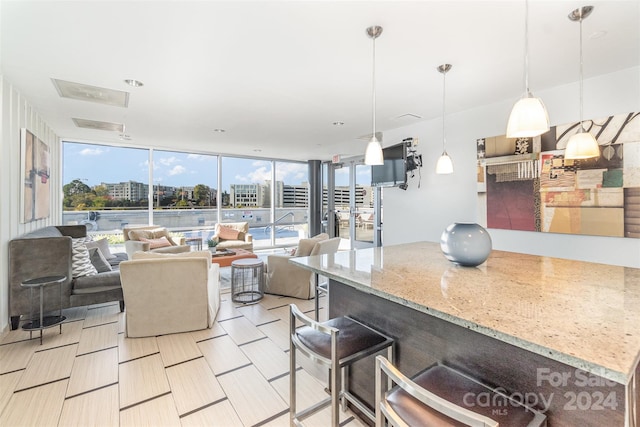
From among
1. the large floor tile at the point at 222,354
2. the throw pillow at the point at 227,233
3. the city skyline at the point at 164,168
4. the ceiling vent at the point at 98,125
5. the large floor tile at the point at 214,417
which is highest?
the ceiling vent at the point at 98,125

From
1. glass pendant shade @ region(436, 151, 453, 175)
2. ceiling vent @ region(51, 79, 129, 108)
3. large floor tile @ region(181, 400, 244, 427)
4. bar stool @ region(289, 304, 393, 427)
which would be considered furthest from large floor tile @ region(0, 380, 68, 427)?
glass pendant shade @ region(436, 151, 453, 175)

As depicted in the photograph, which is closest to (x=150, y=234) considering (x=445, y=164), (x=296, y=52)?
(x=296, y=52)

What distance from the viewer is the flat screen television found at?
464cm

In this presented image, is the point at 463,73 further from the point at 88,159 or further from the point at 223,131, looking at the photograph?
the point at 88,159

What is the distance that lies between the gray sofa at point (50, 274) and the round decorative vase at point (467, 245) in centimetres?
347

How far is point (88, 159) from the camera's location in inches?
238

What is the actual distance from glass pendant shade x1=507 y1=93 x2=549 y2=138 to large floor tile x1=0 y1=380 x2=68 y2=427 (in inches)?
A: 124

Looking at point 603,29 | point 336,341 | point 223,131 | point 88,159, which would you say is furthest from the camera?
point 88,159

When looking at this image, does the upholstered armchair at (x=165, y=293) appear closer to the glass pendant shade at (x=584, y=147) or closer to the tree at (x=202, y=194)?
the glass pendant shade at (x=584, y=147)

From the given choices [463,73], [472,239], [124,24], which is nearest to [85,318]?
[124,24]

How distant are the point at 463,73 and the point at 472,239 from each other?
1929 mm

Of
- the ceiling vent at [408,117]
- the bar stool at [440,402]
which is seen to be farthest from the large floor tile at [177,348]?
the ceiling vent at [408,117]

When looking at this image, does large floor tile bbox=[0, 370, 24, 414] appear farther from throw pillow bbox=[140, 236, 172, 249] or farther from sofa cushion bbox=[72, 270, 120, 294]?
throw pillow bbox=[140, 236, 172, 249]

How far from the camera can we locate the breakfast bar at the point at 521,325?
34.8 inches
